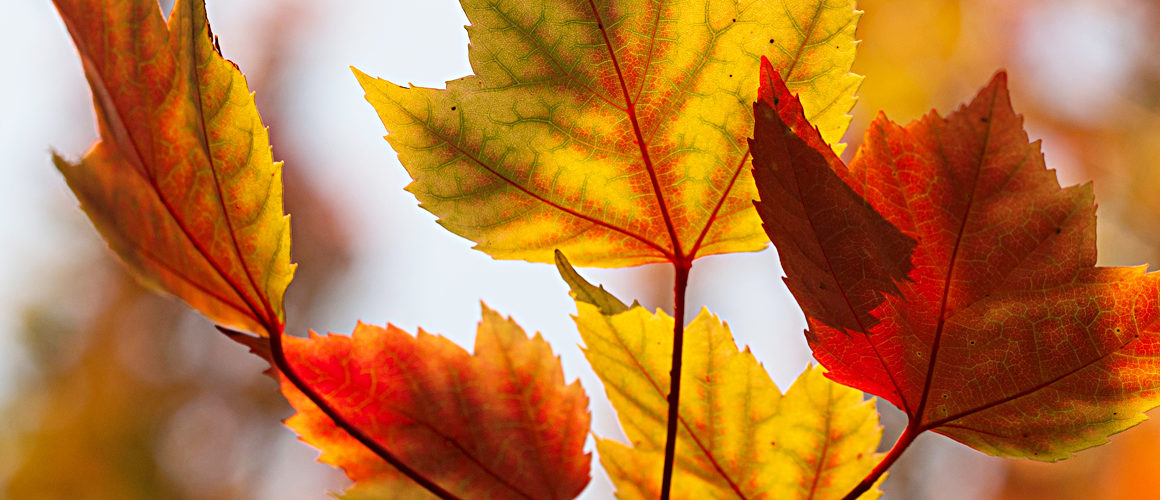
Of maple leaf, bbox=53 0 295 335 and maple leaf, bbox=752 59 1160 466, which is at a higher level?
maple leaf, bbox=752 59 1160 466

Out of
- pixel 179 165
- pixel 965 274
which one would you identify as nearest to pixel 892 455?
pixel 965 274

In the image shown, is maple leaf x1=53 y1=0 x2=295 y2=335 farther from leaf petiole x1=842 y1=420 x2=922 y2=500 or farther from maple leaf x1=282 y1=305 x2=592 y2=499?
leaf petiole x1=842 y1=420 x2=922 y2=500

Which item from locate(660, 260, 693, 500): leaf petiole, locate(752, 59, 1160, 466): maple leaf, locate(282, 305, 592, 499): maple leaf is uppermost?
locate(752, 59, 1160, 466): maple leaf

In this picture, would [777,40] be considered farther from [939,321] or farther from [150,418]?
[150,418]

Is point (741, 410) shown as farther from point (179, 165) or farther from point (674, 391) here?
point (179, 165)

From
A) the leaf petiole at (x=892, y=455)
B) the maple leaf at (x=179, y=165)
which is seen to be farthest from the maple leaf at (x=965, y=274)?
the maple leaf at (x=179, y=165)

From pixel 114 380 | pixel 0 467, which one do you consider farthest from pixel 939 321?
pixel 114 380

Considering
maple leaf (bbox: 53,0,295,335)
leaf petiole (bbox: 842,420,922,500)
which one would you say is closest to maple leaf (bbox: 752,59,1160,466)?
leaf petiole (bbox: 842,420,922,500)
